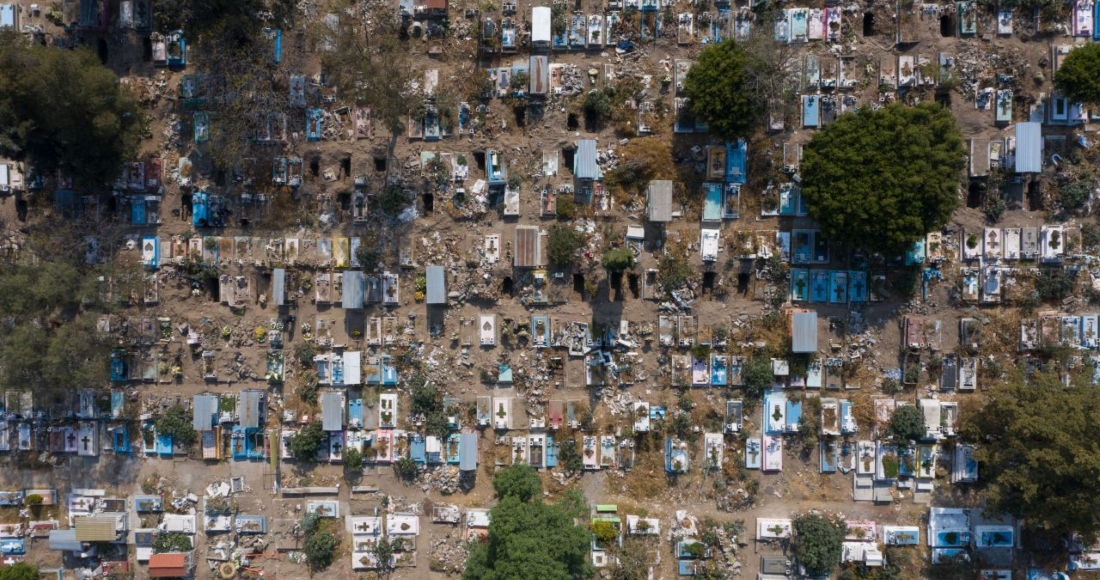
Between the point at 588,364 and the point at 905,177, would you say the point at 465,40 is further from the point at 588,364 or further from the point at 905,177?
the point at 905,177

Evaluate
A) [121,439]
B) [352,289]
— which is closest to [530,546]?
[352,289]

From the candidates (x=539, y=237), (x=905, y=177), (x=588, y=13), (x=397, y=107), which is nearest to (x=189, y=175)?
(x=397, y=107)

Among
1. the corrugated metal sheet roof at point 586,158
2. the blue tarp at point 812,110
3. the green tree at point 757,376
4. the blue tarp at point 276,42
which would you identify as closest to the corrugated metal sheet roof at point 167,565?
the blue tarp at point 276,42

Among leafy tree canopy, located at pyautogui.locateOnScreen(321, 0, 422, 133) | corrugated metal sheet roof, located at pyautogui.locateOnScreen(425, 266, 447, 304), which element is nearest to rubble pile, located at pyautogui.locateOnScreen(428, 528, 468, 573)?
corrugated metal sheet roof, located at pyautogui.locateOnScreen(425, 266, 447, 304)

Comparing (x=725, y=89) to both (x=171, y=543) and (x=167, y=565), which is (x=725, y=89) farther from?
(x=167, y=565)

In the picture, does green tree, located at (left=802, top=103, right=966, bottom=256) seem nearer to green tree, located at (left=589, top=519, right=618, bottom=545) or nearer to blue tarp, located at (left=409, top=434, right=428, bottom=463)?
green tree, located at (left=589, top=519, right=618, bottom=545)
